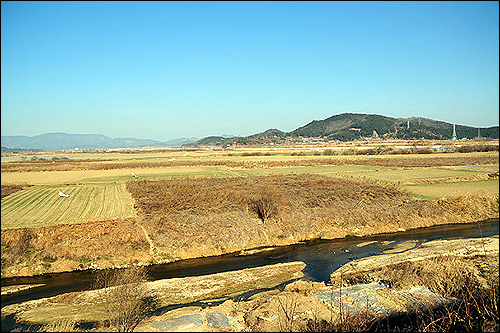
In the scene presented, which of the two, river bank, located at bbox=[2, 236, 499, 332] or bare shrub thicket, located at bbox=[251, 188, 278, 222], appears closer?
river bank, located at bbox=[2, 236, 499, 332]

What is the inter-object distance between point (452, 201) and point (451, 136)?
1037cm

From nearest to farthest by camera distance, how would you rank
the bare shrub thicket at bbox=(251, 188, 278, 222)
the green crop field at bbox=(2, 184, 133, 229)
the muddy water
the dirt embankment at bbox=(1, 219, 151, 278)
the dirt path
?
the muddy water < the dirt embankment at bbox=(1, 219, 151, 278) < the dirt path < the green crop field at bbox=(2, 184, 133, 229) < the bare shrub thicket at bbox=(251, 188, 278, 222)

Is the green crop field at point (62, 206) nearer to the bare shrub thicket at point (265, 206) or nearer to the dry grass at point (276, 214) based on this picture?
the dry grass at point (276, 214)

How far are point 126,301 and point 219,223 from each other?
1035 cm

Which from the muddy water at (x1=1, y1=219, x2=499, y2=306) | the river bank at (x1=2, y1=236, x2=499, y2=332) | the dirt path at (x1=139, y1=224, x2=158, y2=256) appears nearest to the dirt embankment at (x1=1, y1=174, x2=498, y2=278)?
the dirt path at (x1=139, y1=224, x2=158, y2=256)

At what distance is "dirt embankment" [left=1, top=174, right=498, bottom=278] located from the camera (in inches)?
631

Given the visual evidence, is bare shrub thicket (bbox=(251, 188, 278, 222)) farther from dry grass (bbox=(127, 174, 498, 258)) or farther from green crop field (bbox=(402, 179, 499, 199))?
green crop field (bbox=(402, 179, 499, 199))

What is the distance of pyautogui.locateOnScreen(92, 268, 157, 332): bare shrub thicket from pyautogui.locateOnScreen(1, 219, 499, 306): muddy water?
1698 millimetres

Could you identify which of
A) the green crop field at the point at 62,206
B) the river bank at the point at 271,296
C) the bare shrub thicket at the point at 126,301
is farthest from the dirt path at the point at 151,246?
the green crop field at the point at 62,206

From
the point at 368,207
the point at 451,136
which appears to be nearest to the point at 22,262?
the point at 368,207

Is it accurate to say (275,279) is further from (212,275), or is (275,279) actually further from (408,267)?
(408,267)

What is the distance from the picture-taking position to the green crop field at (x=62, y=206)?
19109mm

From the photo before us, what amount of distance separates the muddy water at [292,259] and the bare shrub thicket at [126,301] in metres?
1.70

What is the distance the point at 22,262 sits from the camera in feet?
49.8
